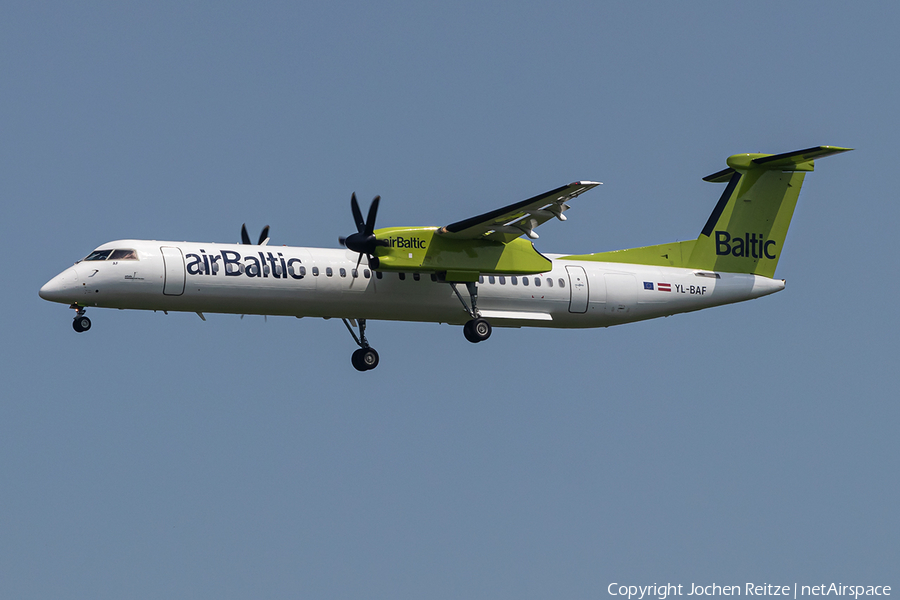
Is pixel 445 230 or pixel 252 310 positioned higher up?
pixel 445 230

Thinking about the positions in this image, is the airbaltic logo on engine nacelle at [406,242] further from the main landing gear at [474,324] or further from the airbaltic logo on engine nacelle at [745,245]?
the airbaltic logo on engine nacelle at [745,245]

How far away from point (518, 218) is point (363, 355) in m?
4.95

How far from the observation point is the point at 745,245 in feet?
87.8

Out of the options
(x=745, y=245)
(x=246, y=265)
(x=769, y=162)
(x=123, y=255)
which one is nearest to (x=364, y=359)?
(x=246, y=265)

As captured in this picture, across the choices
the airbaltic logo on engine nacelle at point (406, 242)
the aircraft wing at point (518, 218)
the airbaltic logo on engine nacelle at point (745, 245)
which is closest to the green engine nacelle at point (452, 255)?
the airbaltic logo on engine nacelle at point (406, 242)

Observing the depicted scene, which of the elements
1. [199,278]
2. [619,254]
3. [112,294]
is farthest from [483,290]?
[112,294]

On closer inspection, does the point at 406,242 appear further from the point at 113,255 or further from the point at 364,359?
the point at 113,255

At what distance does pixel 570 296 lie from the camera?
24531 mm

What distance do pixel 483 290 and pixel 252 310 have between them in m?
4.98

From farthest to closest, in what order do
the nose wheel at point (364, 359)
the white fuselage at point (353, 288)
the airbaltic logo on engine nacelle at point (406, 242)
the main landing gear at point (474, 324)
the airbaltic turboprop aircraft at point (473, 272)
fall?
the nose wheel at point (364, 359), the main landing gear at point (474, 324), the airbaltic logo on engine nacelle at point (406, 242), the airbaltic turboprop aircraft at point (473, 272), the white fuselage at point (353, 288)

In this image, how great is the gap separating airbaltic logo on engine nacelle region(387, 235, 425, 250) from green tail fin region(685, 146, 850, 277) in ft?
24.3

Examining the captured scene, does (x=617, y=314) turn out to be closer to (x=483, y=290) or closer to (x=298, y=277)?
(x=483, y=290)

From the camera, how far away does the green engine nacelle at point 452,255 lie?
2239cm

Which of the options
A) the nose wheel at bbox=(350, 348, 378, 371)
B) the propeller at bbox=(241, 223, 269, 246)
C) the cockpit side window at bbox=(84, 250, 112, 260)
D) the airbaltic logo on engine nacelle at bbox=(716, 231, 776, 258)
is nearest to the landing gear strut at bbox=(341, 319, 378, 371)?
the nose wheel at bbox=(350, 348, 378, 371)
